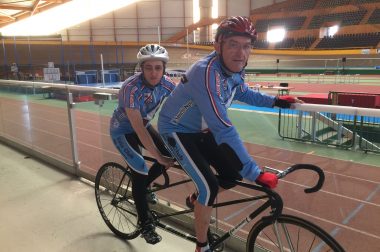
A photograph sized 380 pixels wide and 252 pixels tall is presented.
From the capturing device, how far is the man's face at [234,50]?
1953 mm

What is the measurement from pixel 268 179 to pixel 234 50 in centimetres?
75

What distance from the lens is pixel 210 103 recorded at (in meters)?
1.88

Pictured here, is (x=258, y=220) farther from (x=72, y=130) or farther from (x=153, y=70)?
(x=72, y=130)

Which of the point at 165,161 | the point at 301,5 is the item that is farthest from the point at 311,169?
the point at 301,5

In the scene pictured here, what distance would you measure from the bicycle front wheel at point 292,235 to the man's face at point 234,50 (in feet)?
3.16

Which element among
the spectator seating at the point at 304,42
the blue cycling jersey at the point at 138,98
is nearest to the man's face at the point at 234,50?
the blue cycling jersey at the point at 138,98

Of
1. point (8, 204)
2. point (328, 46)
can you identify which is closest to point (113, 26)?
point (328, 46)

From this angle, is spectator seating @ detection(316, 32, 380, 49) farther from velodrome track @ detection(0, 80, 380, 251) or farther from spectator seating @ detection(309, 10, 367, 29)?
velodrome track @ detection(0, 80, 380, 251)

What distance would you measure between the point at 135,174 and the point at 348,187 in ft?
5.54

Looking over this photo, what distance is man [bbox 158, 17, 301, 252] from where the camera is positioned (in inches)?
72.8

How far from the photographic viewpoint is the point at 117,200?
131 inches

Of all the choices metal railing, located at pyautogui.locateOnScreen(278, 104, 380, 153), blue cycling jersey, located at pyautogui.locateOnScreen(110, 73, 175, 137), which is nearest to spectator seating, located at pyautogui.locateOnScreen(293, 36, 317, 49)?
metal railing, located at pyautogui.locateOnScreen(278, 104, 380, 153)

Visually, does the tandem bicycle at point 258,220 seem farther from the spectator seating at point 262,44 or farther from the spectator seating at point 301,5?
the spectator seating at point 301,5

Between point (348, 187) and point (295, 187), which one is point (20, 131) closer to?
point (295, 187)
